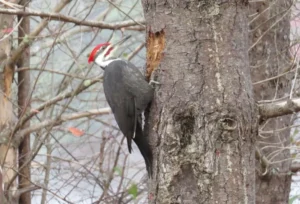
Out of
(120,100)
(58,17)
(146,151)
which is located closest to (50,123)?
(58,17)

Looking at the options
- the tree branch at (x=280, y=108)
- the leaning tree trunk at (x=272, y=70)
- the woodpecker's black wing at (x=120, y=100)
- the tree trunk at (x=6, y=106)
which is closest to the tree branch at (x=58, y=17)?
the woodpecker's black wing at (x=120, y=100)

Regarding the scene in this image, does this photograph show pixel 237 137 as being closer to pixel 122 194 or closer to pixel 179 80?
pixel 179 80

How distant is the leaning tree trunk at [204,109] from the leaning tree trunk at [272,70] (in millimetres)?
1476

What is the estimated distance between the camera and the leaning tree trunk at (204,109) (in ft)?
6.77

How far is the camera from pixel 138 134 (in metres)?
2.39

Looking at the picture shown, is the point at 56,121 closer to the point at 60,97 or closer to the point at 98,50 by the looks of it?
the point at 60,97

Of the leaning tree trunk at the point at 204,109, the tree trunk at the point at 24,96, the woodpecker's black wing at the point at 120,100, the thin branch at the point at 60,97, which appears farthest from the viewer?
the tree trunk at the point at 24,96

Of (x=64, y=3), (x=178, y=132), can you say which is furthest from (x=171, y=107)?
(x=64, y=3)

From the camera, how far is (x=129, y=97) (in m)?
2.63

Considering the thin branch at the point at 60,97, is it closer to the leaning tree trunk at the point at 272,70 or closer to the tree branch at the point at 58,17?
the tree branch at the point at 58,17

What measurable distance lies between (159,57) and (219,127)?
42 cm

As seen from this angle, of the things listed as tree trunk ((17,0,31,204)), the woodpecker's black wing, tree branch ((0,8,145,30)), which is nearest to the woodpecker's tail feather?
the woodpecker's black wing

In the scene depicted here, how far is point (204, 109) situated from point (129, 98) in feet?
2.02

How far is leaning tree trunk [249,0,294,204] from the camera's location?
142 inches
